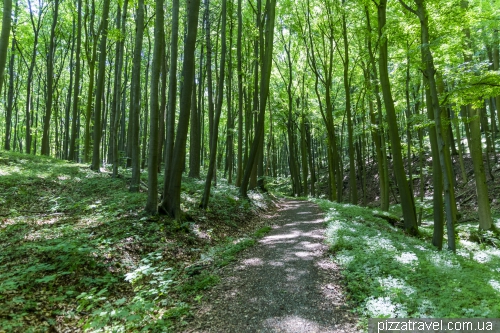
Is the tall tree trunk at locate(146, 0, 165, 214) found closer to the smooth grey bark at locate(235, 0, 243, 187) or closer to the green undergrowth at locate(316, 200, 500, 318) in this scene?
the green undergrowth at locate(316, 200, 500, 318)

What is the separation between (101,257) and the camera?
18.8 feet

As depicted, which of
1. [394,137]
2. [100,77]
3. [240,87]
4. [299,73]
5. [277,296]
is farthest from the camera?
[299,73]

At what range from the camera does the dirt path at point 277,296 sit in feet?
12.7

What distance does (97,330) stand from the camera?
3867 millimetres

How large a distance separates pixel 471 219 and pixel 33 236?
18.3 metres

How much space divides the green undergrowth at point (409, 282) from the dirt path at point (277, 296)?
1.12 ft

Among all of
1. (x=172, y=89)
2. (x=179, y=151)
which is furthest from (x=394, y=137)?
(x=172, y=89)

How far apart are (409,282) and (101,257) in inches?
219

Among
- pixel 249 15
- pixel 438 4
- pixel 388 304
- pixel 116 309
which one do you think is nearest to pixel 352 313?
pixel 388 304

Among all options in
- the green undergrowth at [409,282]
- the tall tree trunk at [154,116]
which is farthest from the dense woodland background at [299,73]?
the green undergrowth at [409,282]

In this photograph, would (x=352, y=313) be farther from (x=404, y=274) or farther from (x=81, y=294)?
(x=81, y=294)

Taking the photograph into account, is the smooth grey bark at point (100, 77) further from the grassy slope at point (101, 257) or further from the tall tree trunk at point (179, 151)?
the tall tree trunk at point (179, 151)

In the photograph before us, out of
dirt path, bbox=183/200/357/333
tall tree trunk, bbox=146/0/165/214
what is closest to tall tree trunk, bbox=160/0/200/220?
tall tree trunk, bbox=146/0/165/214

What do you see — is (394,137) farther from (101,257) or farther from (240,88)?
(101,257)
